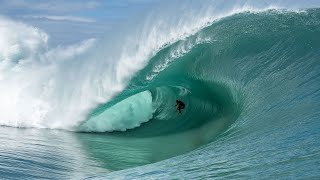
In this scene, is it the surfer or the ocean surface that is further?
the surfer

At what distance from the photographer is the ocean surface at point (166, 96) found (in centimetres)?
666

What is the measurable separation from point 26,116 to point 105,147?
3873mm

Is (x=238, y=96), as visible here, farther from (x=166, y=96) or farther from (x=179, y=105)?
(x=166, y=96)

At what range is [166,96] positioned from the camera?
1310cm

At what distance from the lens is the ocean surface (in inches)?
262

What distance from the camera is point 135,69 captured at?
11.8 metres

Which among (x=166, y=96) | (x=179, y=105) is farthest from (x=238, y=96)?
(x=166, y=96)

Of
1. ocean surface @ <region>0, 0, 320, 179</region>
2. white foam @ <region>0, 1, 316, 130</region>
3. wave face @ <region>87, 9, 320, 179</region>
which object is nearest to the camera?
wave face @ <region>87, 9, 320, 179</region>

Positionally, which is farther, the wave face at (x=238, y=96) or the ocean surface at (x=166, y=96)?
the ocean surface at (x=166, y=96)

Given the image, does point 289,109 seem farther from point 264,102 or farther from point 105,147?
point 105,147

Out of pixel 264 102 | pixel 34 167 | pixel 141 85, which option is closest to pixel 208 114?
pixel 141 85

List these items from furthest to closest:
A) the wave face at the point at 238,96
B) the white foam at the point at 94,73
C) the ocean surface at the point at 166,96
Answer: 1. the white foam at the point at 94,73
2. the ocean surface at the point at 166,96
3. the wave face at the point at 238,96

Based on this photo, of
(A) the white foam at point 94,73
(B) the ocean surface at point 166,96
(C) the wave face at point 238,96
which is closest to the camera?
(C) the wave face at point 238,96

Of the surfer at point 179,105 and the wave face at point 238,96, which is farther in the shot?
the surfer at point 179,105
